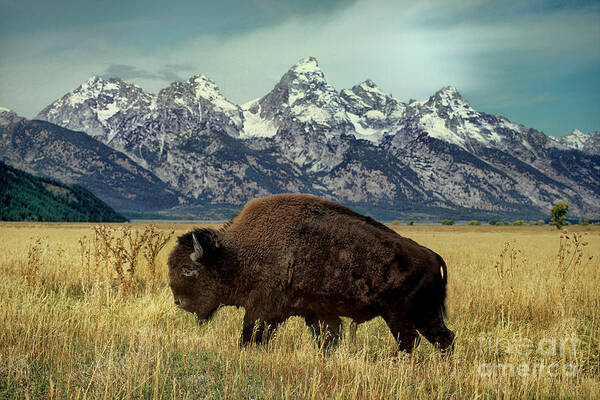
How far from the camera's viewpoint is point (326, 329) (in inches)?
270

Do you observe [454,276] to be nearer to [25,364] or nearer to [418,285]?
[418,285]

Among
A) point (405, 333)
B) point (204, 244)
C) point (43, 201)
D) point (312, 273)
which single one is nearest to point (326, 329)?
point (312, 273)

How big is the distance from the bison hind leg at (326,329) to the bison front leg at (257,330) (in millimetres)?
695

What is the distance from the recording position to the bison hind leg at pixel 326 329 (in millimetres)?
6746

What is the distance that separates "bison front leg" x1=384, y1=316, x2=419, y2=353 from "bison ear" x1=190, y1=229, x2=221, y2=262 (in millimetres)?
2734

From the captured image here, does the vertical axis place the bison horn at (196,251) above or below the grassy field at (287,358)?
above

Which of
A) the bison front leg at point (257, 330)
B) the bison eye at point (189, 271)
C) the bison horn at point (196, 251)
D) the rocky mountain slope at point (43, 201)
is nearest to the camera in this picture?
the bison front leg at point (257, 330)

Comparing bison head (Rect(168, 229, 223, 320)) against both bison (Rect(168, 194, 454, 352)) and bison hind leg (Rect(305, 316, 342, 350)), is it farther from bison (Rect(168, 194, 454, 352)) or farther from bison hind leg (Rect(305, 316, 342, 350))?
bison hind leg (Rect(305, 316, 342, 350))

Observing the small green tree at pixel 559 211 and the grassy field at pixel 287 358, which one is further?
the small green tree at pixel 559 211

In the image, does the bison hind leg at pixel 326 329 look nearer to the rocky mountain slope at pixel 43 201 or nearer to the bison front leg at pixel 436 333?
the bison front leg at pixel 436 333

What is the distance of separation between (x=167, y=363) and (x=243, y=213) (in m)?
2.64

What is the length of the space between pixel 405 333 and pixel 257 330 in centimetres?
204

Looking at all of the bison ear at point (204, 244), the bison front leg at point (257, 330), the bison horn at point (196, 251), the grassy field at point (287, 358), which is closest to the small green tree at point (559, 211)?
the grassy field at point (287, 358)

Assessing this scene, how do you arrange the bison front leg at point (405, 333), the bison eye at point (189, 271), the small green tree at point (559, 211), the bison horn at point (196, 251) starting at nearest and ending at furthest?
the bison front leg at point (405, 333) → the bison horn at point (196, 251) → the bison eye at point (189, 271) → the small green tree at point (559, 211)
